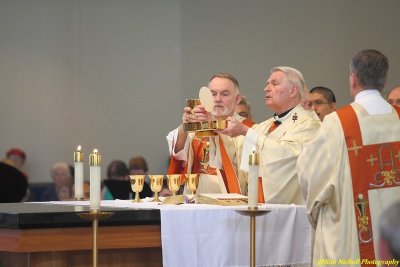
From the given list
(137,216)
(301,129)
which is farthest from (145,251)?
(301,129)

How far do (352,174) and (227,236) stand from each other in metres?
0.77

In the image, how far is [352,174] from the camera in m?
4.84

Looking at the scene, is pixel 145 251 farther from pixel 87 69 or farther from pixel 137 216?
pixel 87 69

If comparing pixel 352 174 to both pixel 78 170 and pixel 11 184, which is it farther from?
pixel 11 184

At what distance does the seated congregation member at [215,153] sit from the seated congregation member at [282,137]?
0.35 meters

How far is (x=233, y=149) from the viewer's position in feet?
21.7

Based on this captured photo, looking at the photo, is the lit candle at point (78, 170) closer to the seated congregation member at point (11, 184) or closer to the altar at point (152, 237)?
the altar at point (152, 237)

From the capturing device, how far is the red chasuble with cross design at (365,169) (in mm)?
4840

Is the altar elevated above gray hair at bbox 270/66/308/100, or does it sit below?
below

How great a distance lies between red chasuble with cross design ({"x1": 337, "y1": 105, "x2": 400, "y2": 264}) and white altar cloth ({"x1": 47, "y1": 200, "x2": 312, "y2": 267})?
→ 1.74ft

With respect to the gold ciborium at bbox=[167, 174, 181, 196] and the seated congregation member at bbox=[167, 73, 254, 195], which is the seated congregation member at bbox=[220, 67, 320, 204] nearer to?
the seated congregation member at bbox=[167, 73, 254, 195]

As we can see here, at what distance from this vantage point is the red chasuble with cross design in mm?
4840

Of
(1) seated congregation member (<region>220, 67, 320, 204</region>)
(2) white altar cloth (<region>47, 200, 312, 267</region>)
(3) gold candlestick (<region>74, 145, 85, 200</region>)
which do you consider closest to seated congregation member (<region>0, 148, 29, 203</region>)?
(3) gold candlestick (<region>74, 145, 85, 200</region>)

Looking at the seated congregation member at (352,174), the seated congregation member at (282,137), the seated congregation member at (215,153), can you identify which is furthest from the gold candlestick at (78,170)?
the seated congregation member at (352,174)
